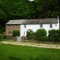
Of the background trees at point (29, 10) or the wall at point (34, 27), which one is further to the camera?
the background trees at point (29, 10)

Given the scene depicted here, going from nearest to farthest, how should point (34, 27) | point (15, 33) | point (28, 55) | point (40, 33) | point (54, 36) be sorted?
point (28, 55) < point (54, 36) < point (40, 33) < point (34, 27) < point (15, 33)

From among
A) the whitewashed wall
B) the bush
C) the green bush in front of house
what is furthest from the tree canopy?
the bush

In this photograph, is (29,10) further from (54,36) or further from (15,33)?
(54,36)

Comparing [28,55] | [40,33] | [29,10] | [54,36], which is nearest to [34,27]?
[40,33]

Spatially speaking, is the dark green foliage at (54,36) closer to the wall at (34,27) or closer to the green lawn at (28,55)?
the wall at (34,27)

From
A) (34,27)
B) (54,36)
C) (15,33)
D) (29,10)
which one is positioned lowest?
(54,36)

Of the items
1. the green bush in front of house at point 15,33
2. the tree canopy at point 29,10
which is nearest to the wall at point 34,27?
the green bush in front of house at point 15,33

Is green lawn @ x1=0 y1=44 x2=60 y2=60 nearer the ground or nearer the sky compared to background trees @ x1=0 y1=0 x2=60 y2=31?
nearer the ground

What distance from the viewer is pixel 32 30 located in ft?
213

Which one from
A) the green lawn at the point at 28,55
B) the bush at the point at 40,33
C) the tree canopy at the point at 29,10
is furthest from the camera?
the tree canopy at the point at 29,10

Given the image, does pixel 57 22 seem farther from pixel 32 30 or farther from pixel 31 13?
pixel 31 13

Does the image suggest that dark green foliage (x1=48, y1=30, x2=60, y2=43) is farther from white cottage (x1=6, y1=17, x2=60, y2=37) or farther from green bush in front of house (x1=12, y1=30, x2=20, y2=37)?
green bush in front of house (x1=12, y1=30, x2=20, y2=37)

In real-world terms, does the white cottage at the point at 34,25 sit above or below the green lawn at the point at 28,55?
above

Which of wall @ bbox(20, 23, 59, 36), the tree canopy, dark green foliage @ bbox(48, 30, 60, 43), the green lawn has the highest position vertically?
the tree canopy
